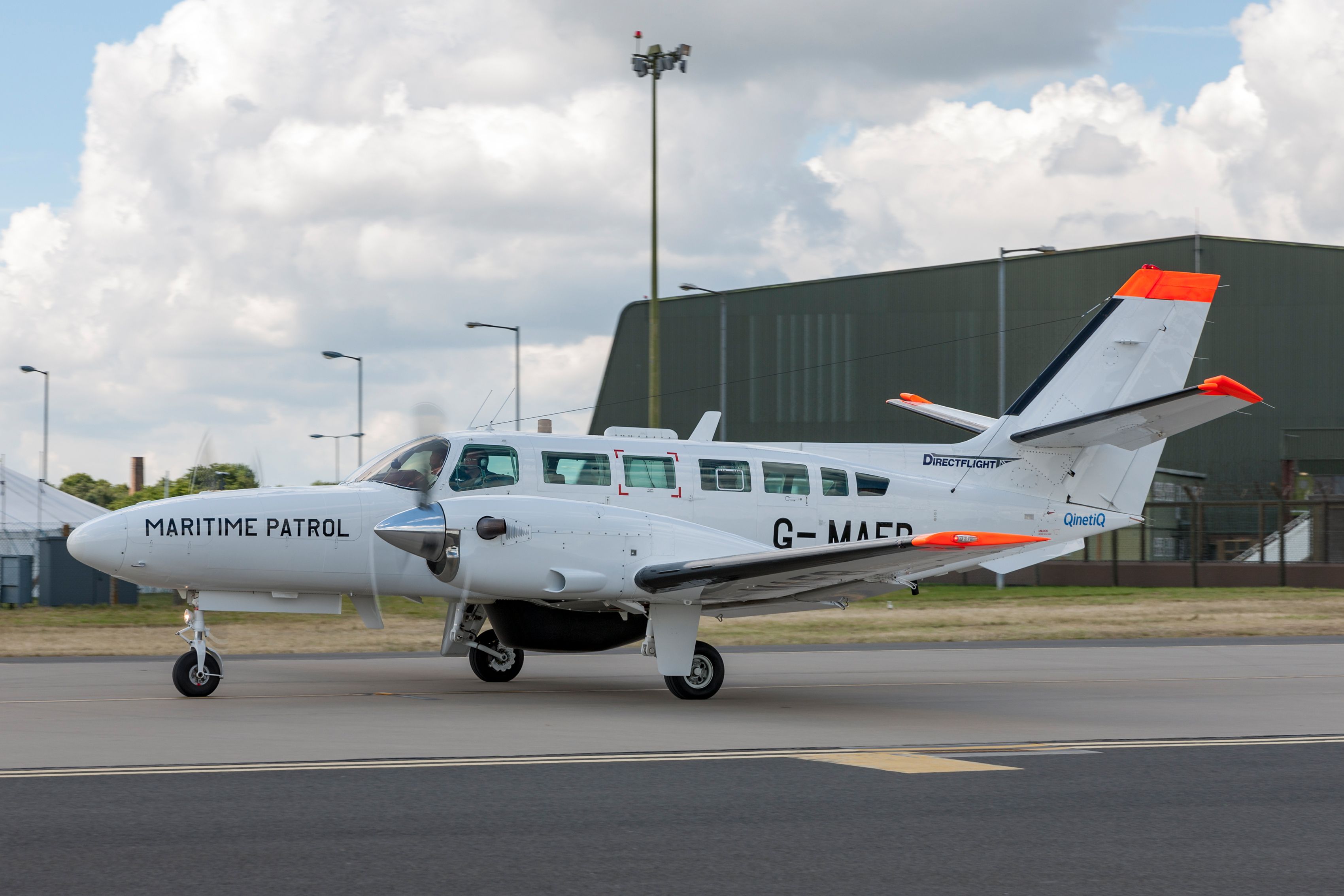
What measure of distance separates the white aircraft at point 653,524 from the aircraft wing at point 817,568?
0.03m

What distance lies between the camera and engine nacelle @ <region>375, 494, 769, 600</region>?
45.3ft

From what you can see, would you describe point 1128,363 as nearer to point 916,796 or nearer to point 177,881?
point 916,796

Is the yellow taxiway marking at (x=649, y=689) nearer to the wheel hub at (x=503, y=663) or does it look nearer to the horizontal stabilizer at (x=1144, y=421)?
the wheel hub at (x=503, y=663)

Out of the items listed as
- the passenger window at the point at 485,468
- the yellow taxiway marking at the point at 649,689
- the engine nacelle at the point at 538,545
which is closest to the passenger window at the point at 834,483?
the engine nacelle at the point at 538,545

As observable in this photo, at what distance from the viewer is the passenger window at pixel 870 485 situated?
54.1ft

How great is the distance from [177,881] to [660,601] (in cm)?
871

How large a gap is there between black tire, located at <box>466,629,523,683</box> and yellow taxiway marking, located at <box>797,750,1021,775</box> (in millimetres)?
6822

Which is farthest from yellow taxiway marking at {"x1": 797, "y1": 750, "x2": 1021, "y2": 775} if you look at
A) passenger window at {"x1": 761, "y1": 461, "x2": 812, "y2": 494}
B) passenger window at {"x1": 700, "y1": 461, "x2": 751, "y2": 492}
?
passenger window at {"x1": 761, "y1": 461, "x2": 812, "y2": 494}

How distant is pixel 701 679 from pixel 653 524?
185 cm

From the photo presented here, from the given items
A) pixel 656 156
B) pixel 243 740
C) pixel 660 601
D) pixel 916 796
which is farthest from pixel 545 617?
pixel 656 156

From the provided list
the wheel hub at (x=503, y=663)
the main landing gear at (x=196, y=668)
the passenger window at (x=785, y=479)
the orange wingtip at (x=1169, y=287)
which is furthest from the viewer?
the orange wingtip at (x=1169, y=287)

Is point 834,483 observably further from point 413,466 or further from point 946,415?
point 413,466

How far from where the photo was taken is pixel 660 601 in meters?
14.5

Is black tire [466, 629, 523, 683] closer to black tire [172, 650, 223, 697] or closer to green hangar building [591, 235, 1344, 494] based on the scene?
black tire [172, 650, 223, 697]
